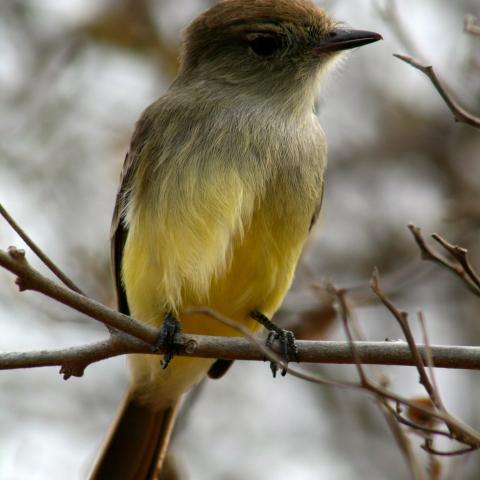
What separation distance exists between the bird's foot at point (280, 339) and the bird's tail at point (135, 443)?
0.99 m

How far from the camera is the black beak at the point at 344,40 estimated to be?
16.7ft

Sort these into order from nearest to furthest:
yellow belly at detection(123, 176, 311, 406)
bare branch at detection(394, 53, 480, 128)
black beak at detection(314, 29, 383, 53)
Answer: bare branch at detection(394, 53, 480, 128), yellow belly at detection(123, 176, 311, 406), black beak at detection(314, 29, 383, 53)

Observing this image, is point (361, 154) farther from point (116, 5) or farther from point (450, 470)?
point (450, 470)

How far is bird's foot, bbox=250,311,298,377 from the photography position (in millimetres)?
4445

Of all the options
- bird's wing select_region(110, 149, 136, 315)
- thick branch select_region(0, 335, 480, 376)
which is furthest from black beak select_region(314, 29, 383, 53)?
thick branch select_region(0, 335, 480, 376)

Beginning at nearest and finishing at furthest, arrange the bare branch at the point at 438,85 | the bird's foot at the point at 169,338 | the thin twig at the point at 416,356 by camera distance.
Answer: the thin twig at the point at 416,356
the bare branch at the point at 438,85
the bird's foot at the point at 169,338

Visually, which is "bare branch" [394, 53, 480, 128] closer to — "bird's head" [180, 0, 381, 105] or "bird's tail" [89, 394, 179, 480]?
"bird's head" [180, 0, 381, 105]

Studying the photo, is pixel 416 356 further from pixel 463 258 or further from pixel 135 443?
pixel 135 443

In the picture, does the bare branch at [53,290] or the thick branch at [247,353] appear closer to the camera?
the bare branch at [53,290]

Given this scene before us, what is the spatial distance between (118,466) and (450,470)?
1.76 meters

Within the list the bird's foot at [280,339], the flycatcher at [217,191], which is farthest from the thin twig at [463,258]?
the flycatcher at [217,191]

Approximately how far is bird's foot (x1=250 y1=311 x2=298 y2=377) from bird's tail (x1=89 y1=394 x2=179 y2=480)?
993 mm

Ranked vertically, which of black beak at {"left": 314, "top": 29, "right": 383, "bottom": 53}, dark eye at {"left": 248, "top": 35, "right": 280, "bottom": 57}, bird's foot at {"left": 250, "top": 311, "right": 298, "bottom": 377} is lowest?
bird's foot at {"left": 250, "top": 311, "right": 298, "bottom": 377}

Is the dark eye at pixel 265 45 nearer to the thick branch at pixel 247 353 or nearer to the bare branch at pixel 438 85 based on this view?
the bare branch at pixel 438 85
